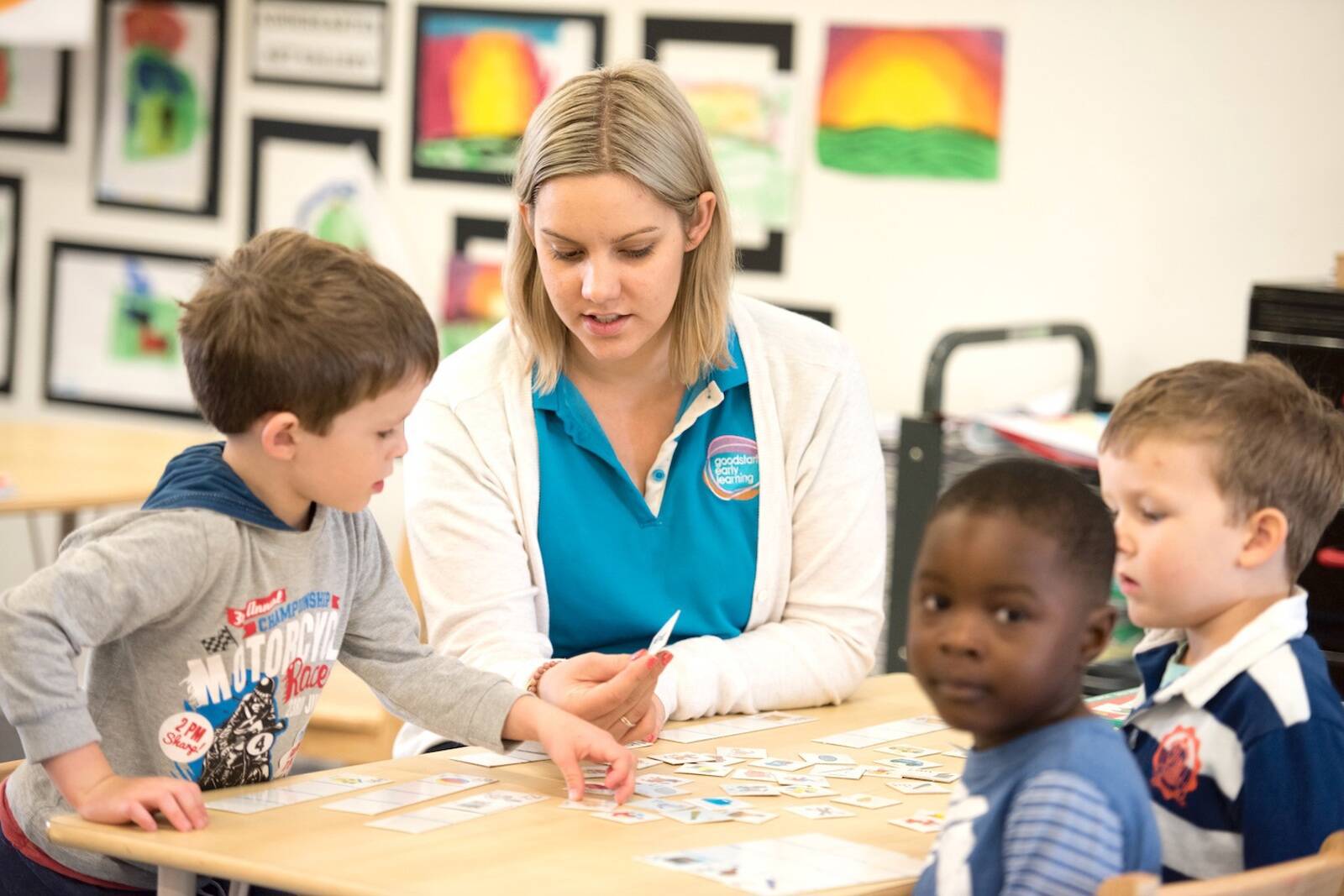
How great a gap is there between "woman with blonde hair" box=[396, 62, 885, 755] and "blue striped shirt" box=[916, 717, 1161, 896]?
2.11 ft

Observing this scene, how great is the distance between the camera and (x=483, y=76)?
4.24 meters

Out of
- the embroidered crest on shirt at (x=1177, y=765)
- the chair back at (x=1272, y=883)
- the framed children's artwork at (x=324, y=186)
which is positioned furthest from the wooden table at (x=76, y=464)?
the chair back at (x=1272, y=883)

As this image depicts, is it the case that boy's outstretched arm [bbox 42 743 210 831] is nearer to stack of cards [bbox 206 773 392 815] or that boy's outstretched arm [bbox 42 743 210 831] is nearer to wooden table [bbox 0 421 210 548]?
stack of cards [bbox 206 773 392 815]

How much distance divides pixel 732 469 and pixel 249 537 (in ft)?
2.46

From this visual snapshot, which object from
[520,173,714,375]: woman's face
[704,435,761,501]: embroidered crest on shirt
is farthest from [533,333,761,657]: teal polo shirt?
[520,173,714,375]: woman's face

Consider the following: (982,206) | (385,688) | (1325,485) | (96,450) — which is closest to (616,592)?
(385,688)

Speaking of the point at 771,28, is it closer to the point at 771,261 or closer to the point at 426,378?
the point at 771,261

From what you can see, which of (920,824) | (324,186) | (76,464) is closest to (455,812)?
(920,824)

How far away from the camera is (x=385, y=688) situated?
73.4 inches

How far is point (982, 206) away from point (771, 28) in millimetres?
649

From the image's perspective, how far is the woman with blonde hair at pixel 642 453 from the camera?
2.09 m

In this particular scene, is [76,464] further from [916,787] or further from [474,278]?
[916,787]

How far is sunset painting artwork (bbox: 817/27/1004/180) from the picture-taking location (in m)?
3.73

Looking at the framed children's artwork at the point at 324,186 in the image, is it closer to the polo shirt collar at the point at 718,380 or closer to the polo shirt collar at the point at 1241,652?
the polo shirt collar at the point at 718,380
